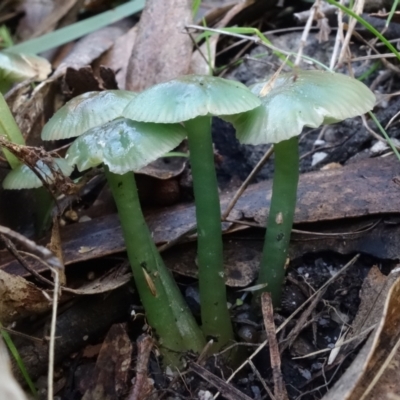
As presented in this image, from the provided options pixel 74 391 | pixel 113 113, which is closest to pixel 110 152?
pixel 113 113

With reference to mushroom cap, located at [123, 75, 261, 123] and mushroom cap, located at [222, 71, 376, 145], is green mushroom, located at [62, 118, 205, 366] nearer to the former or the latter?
mushroom cap, located at [123, 75, 261, 123]

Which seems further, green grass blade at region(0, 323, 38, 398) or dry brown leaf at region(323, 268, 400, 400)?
green grass blade at region(0, 323, 38, 398)

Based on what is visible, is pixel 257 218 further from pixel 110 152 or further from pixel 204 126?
pixel 110 152

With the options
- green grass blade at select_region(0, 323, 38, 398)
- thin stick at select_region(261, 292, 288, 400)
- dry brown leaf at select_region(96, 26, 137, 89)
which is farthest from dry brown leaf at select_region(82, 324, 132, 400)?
dry brown leaf at select_region(96, 26, 137, 89)

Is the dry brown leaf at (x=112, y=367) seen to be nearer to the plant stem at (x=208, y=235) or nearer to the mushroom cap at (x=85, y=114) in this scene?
the plant stem at (x=208, y=235)

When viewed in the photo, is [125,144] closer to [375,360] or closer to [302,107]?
[302,107]

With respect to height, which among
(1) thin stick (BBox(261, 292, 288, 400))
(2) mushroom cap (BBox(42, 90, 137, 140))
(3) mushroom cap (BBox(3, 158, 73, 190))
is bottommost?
(1) thin stick (BBox(261, 292, 288, 400))

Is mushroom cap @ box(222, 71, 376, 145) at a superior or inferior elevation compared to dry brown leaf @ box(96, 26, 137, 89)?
superior
